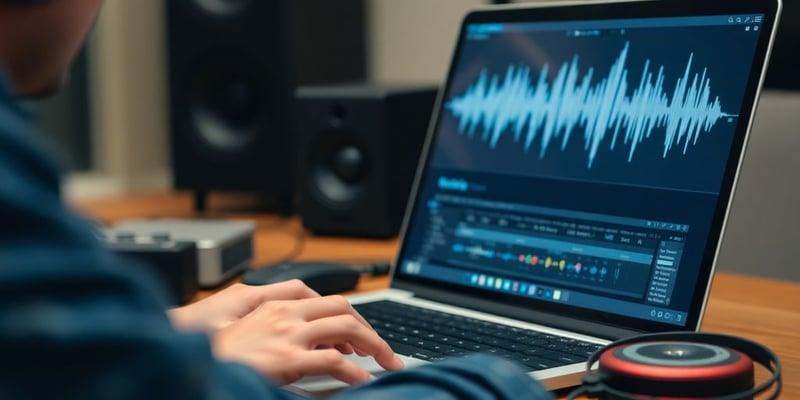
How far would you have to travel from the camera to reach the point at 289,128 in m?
1.61

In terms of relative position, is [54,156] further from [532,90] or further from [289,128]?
[289,128]

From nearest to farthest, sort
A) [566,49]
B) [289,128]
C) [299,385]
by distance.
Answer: [299,385], [566,49], [289,128]

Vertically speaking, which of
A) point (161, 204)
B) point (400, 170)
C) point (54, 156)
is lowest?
point (161, 204)

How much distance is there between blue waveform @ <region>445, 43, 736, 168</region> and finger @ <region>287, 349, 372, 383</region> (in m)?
0.34

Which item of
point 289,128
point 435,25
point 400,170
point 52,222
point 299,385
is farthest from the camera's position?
point 435,25

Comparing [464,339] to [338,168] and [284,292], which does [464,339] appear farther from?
[338,168]

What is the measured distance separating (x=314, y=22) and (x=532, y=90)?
0.71 m

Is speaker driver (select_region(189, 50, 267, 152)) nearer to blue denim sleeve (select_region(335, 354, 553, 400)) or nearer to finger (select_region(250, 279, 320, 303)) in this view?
finger (select_region(250, 279, 320, 303))

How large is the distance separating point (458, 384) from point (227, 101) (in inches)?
45.5

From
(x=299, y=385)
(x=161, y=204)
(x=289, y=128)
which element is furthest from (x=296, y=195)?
(x=299, y=385)

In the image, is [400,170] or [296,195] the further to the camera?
[296,195]

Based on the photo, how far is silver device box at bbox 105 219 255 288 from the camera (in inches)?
45.2

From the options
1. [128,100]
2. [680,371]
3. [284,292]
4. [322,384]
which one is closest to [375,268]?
[284,292]

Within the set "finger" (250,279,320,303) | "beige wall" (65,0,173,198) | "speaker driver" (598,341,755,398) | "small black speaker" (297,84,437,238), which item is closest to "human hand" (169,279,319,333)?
"finger" (250,279,320,303)
